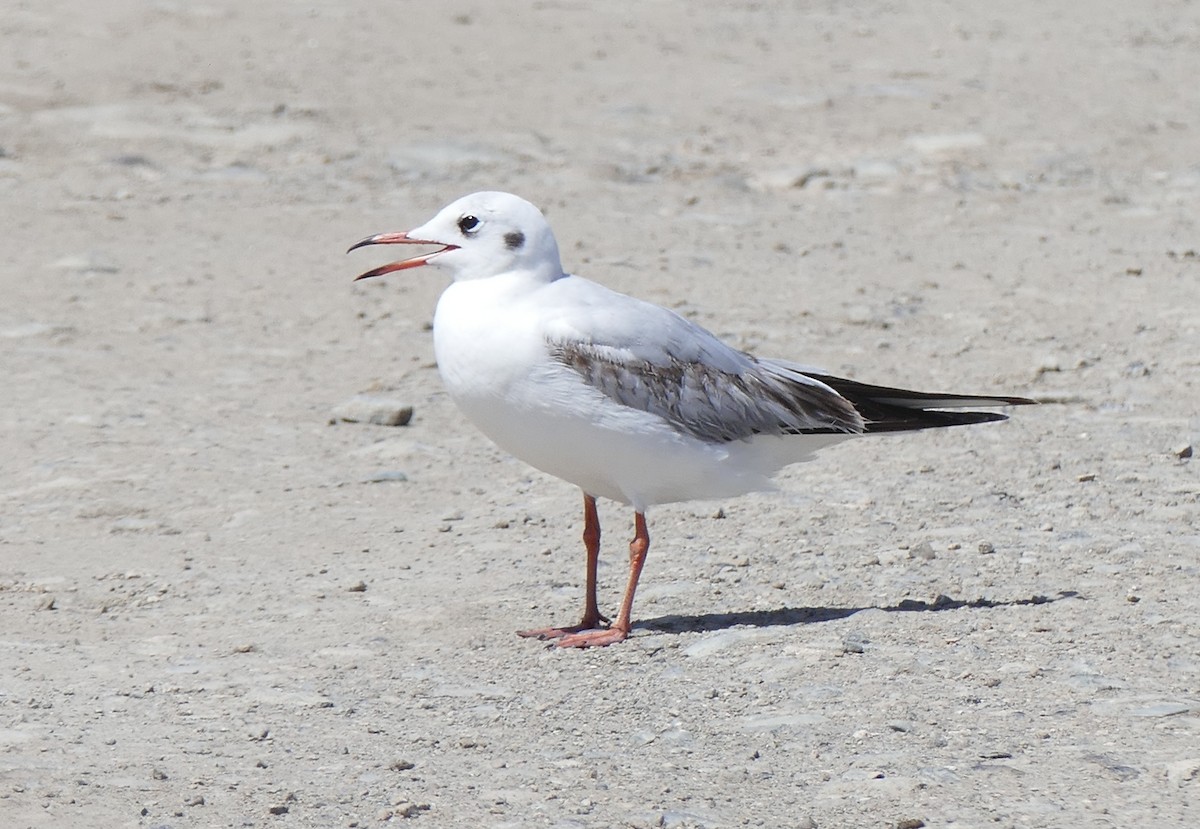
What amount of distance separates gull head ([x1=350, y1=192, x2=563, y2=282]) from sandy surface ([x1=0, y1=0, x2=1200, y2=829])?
114cm

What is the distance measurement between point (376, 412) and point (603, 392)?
2717mm

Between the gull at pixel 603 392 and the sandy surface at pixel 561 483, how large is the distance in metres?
0.44

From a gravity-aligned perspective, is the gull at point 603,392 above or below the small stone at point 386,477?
above

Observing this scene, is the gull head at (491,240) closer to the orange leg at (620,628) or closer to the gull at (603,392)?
the gull at (603,392)

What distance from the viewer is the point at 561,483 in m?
7.36

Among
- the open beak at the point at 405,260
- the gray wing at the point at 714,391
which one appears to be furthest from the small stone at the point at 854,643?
the open beak at the point at 405,260

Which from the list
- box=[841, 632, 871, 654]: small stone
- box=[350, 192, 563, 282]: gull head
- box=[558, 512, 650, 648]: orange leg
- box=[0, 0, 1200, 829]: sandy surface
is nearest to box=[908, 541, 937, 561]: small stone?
box=[0, 0, 1200, 829]: sandy surface

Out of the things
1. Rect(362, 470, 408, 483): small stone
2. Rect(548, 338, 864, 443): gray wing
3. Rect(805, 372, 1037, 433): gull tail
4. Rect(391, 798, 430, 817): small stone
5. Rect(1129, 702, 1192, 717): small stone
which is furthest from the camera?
Rect(362, 470, 408, 483): small stone

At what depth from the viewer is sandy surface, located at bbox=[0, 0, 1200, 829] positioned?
15.0 feet

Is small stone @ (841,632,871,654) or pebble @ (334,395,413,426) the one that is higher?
small stone @ (841,632,871,654)

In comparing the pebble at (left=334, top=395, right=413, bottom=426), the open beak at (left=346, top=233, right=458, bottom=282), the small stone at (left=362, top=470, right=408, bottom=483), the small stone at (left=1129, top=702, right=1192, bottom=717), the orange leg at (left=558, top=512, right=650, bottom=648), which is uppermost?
the open beak at (left=346, top=233, right=458, bottom=282)

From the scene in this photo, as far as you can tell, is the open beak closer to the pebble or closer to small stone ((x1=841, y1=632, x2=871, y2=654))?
small stone ((x1=841, y1=632, x2=871, y2=654))

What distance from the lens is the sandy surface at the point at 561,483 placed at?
459cm

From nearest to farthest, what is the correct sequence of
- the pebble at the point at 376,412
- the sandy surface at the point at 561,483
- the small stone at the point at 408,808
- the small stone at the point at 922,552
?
1. the small stone at the point at 408,808
2. the sandy surface at the point at 561,483
3. the small stone at the point at 922,552
4. the pebble at the point at 376,412
